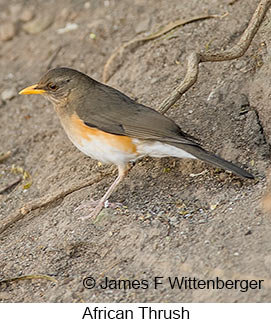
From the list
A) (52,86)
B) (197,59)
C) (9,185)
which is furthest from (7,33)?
(197,59)

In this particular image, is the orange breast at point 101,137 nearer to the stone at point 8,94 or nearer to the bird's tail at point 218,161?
the bird's tail at point 218,161

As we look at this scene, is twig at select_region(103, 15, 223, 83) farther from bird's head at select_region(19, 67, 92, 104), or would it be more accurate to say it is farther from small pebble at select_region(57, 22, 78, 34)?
bird's head at select_region(19, 67, 92, 104)

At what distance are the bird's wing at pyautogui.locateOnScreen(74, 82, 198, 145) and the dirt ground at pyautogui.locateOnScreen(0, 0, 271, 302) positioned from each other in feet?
1.90

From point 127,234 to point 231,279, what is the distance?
1.09m

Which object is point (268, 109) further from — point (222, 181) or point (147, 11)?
point (147, 11)

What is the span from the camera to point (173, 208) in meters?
5.57

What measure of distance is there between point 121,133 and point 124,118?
0.17m

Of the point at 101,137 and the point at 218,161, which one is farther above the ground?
the point at 101,137

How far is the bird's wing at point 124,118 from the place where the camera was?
222 inches

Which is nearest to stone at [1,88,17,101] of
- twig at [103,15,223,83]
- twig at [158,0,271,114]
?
twig at [103,15,223,83]

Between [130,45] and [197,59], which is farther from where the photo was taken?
[130,45]

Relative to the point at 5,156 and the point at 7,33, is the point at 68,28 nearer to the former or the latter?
the point at 7,33

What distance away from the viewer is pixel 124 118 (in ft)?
19.1

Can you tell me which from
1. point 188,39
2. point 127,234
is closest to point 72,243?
point 127,234
